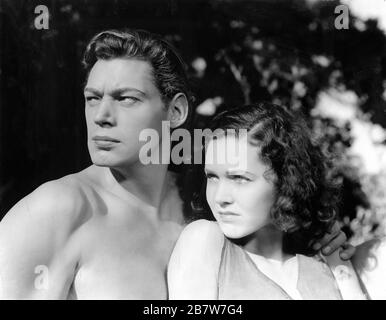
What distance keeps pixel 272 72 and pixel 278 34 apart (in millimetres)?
239

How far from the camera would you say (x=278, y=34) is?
12.1ft

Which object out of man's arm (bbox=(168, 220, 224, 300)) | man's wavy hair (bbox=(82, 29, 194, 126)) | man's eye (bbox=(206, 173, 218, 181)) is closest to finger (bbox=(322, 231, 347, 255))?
man's arm (bbox=(168, 220, 224, 300))

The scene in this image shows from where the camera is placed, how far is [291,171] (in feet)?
11.6

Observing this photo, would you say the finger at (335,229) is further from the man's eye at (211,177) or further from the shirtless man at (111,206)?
the shirtless man at (111,206)

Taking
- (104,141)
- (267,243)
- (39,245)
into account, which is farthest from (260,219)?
(39,245)

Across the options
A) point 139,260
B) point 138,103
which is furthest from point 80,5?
point 139,260

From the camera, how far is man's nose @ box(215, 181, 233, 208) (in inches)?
138

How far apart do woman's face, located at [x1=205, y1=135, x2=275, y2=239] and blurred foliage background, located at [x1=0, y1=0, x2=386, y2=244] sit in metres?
0.29

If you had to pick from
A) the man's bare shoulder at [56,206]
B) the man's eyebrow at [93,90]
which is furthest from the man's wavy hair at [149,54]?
the man's bare shoulder at [56,206]

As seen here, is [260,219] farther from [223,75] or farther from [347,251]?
[223,75]

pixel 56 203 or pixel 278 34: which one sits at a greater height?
pixel 278 34

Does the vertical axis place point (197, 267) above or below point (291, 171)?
below

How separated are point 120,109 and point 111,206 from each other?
0.58 metres
